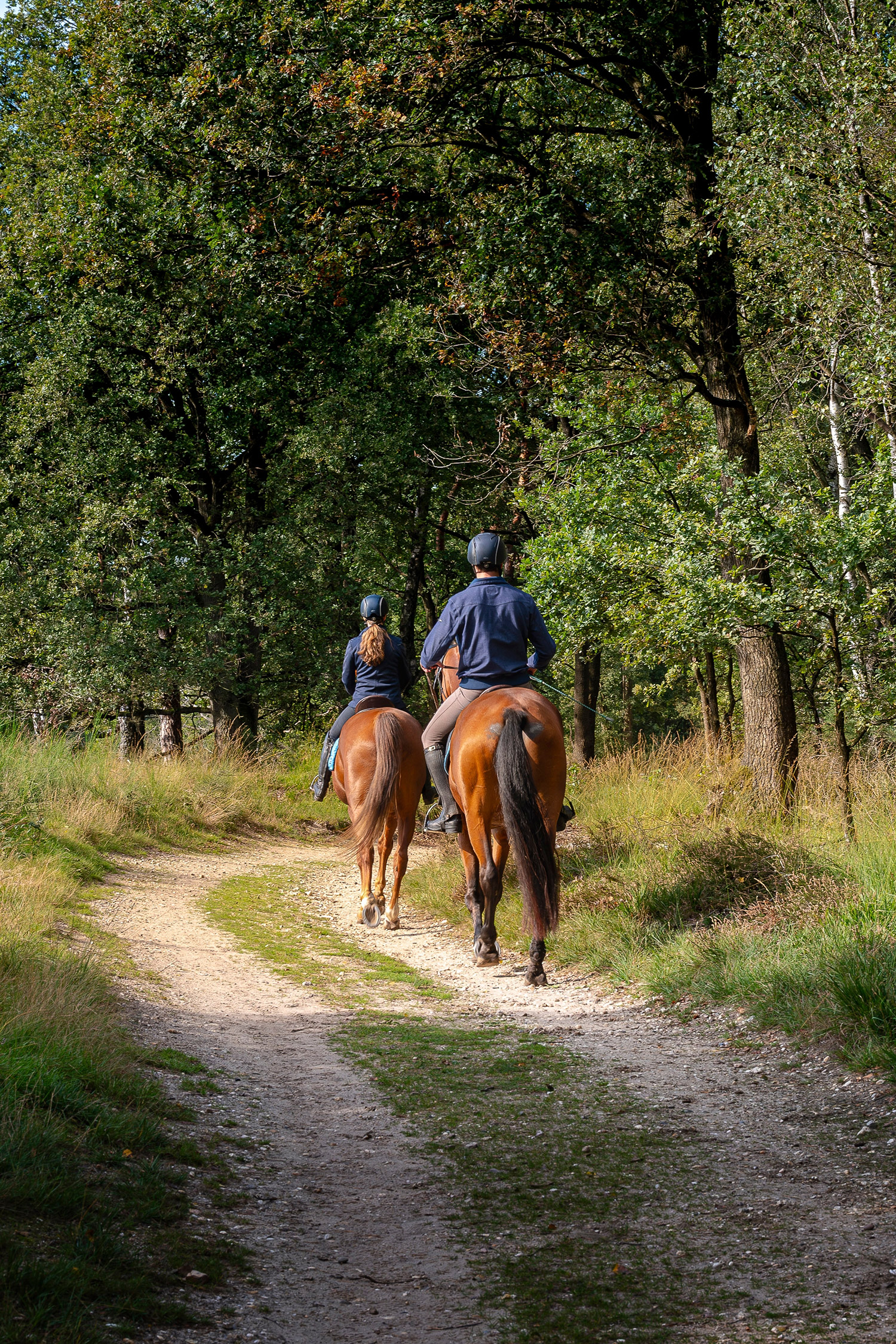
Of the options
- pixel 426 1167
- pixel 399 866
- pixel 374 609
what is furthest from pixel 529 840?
pixel 374 609

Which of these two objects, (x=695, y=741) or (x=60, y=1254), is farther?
(x=695, y=741)

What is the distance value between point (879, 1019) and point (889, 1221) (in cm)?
196

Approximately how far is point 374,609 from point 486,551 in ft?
8.41

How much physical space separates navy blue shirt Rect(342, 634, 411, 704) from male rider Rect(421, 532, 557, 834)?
2.21 metres

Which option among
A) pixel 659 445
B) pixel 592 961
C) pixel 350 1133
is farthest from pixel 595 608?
pixel 350 1133

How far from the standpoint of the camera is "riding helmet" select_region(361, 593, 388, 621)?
11172 millimetres

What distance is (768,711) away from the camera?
37.4ft

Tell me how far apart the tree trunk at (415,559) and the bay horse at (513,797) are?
14257mm

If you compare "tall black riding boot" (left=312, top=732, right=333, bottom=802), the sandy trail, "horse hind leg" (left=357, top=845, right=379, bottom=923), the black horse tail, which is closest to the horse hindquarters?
the black horse tail

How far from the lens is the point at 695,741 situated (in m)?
14.5

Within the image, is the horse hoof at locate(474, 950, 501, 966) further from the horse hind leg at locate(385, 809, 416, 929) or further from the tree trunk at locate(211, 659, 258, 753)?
the tree trunk at locate(211, 659, 258, 753)

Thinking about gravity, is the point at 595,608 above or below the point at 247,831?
above

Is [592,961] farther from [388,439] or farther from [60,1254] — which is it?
[388,439]

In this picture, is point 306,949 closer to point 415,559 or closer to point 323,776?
point 323,776
